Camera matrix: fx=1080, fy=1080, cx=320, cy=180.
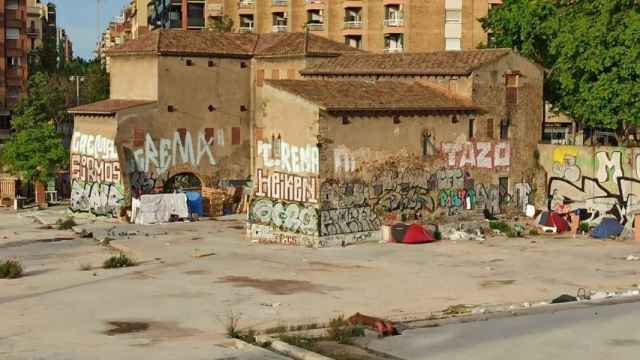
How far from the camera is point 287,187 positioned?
139 ft

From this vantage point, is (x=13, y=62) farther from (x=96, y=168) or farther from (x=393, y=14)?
(x=96, y=168)

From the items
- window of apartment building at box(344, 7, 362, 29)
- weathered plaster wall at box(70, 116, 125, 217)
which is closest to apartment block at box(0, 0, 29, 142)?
window of apartment building at box(344, 7, 362, 29)

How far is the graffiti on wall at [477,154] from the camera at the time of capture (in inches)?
1761

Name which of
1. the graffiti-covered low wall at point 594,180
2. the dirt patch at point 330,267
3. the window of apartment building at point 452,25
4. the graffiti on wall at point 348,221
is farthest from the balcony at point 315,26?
the dirt patch at point 330,267

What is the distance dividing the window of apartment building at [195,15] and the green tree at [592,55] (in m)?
39.1

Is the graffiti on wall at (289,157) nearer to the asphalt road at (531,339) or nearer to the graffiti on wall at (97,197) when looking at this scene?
the graffiti on wall at (97,197)

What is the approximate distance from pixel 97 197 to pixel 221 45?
10.0 metres

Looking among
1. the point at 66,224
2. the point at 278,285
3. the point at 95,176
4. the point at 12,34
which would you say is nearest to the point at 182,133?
the point at 95,176

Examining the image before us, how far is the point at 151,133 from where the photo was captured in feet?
171

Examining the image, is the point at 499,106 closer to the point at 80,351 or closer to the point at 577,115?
the point at 577,115

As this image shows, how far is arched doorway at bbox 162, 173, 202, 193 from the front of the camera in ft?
175

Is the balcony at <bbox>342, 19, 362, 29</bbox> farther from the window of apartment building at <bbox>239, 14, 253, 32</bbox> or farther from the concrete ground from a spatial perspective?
the concrete ground

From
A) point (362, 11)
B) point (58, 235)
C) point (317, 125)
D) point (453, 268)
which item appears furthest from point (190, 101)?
point (362, 11)

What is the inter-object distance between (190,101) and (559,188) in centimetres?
1853
